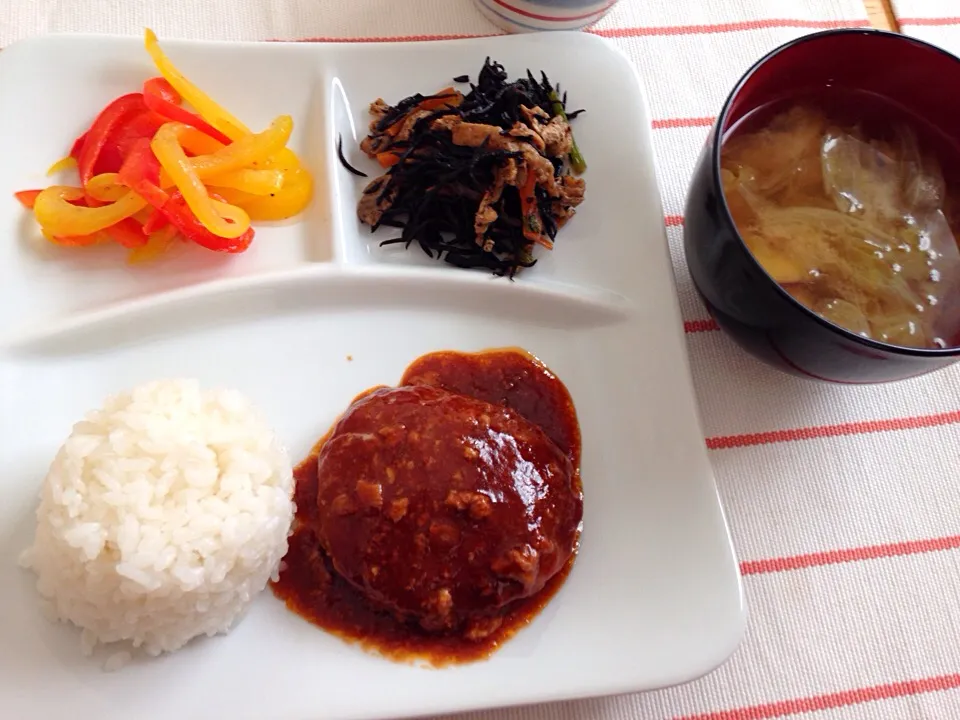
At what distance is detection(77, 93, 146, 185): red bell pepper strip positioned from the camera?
6.79 ft

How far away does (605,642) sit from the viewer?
178 centimetres

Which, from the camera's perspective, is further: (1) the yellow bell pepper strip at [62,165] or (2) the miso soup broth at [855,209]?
(1) the yellow bell pepper strip at [62,165]

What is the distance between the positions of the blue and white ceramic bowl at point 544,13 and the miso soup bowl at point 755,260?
0.70m

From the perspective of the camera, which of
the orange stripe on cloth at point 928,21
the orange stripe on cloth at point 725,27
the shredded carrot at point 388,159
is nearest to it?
the shredded carrot at point 388,159

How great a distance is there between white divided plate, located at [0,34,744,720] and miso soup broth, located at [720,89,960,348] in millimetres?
325

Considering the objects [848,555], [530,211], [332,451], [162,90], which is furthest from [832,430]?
[162,90]

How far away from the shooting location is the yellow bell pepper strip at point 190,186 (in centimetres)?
198

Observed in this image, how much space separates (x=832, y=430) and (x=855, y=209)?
0.65m

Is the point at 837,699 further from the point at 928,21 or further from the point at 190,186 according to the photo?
the point at 928,21

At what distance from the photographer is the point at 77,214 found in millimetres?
1978

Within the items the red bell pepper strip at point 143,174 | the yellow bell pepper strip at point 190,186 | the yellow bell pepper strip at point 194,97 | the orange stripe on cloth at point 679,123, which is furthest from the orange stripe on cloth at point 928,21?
the red bell pepper strip at point 143,174

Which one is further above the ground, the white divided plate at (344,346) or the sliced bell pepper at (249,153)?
the sliced bell pepper at (249,153)

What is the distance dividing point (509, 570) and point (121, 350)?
3.95 ft

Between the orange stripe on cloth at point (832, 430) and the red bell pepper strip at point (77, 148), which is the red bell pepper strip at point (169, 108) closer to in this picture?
the red bell pepper strip at point (77, 148)
